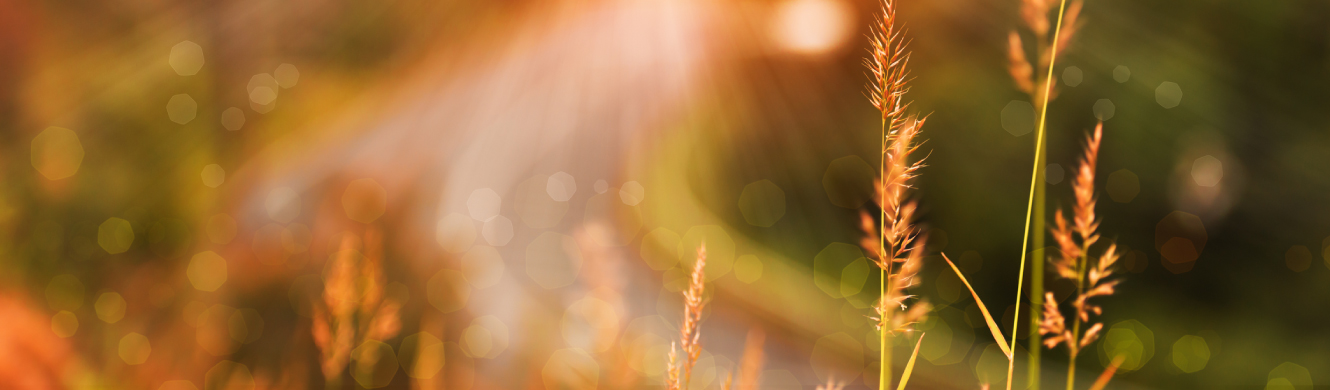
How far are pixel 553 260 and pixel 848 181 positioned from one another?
1864 millimetres

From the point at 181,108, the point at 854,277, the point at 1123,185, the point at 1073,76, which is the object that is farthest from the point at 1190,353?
the point at 181,108

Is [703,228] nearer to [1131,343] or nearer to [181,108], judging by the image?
[1131,343]

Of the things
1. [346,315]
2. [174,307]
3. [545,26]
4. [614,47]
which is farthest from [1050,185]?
[545,26]

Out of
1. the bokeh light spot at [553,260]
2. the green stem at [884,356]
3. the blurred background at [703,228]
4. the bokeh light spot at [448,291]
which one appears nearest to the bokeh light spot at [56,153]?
the blurred background at [703,228]

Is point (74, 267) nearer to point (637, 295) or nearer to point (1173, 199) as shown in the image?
point (637, 295)

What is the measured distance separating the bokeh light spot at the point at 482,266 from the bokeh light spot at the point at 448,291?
10cm

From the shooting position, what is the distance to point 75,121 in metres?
1.52

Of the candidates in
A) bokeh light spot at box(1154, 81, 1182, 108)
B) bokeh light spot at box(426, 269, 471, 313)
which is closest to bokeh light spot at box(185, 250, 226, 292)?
bokeh light spot at box(426, 269, 471, 313)

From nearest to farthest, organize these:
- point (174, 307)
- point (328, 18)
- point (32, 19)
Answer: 1. point (32, 19)
2. point (174, 307)
3. point (328, 18)

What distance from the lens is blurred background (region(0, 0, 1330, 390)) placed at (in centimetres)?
140

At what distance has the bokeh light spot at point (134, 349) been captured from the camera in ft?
4.21

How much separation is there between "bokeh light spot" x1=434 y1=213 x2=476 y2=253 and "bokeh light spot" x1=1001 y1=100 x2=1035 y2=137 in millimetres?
2832

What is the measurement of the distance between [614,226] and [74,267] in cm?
277

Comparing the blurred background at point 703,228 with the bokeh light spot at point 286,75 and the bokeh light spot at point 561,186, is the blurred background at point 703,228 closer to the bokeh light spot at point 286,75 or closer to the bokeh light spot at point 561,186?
the bokeh light spot at point 286,75
